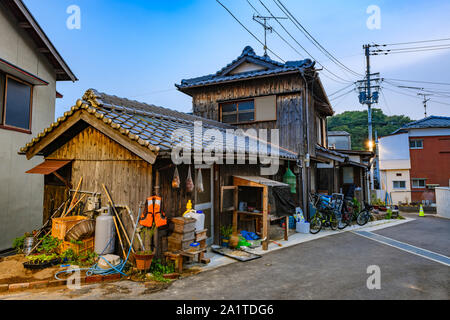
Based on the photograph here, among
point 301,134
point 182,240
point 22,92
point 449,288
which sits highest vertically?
point 22,92

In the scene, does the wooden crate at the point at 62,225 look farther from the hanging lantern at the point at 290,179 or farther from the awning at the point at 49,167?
the hanging lantern at the point at 290,179

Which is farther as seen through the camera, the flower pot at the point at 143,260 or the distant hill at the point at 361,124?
the distant hill at the point at 361,124

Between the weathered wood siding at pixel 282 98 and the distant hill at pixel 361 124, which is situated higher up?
the distant hill at pixel 361 124

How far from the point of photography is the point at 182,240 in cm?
625

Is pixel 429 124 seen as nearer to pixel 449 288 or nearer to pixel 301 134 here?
pixel 301 134

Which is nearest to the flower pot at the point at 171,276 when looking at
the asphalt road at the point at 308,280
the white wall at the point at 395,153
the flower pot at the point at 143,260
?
the asphalt road at the point at 308,280

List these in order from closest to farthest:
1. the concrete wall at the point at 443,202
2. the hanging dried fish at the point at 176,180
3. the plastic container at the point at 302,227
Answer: the hanging dried fish at the point at 176,180
the plastic container at the point at 302,227
the concrete wall at the point at 443,202

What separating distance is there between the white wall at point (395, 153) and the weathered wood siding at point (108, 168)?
29.1 meters

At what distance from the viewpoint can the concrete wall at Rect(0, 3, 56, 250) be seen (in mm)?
8633

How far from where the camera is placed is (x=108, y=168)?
6.94 metres

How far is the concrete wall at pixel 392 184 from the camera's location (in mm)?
25344

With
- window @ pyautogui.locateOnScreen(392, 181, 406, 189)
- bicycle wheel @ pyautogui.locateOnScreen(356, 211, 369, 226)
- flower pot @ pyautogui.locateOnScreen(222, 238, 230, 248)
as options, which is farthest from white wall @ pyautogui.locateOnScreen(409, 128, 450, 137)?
flower pot @ pyautogui.locateOnScreen(222, 238, 230, 248)
